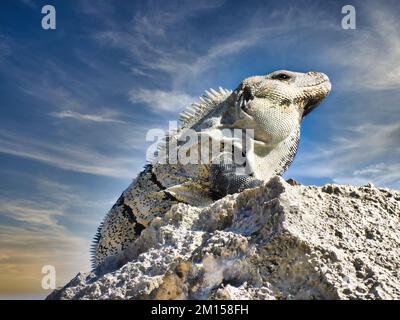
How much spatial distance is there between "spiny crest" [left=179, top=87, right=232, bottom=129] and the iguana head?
19.9 inches

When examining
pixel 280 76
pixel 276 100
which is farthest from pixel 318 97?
pixel 276 100

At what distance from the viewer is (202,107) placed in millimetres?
8508

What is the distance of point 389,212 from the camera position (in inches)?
168

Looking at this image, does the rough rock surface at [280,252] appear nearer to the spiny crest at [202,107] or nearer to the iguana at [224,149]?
the iguana at [224,149]

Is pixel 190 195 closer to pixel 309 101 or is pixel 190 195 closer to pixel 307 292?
pixel 309 101

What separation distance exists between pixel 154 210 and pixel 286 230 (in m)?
4.26

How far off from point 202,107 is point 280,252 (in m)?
5.32

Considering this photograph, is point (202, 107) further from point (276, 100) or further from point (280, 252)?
point (280, 252)

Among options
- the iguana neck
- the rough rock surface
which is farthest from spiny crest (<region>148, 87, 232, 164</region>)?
the rough rock surface

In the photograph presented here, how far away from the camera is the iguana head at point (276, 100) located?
7.78m

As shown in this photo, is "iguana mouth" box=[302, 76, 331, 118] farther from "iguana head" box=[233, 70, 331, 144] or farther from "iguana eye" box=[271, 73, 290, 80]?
"iguana eye" box=[271, 73, 290, 80]
